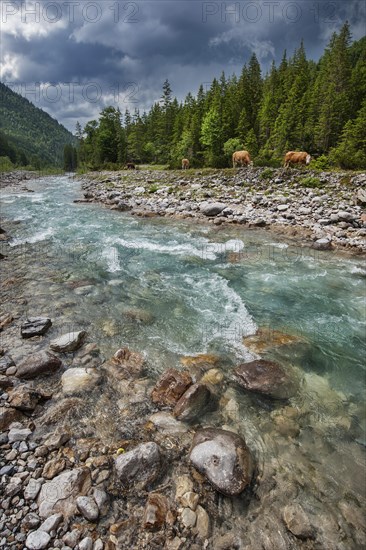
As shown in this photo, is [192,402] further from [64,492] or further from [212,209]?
[212,209]

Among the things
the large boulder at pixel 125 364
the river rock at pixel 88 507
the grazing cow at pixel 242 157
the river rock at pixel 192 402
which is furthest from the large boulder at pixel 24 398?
the grazing cow at pixel 242 157

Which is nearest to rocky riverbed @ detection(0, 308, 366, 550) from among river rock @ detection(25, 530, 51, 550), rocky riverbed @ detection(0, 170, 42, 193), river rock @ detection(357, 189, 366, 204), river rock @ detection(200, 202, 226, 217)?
river rock @ detection(25, 530, 51, 550)

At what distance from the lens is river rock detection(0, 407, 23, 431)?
4.00m

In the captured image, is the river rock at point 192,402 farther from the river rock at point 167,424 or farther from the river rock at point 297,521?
the river rock at point 297,521

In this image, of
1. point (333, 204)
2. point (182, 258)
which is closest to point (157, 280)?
point (182, 258)


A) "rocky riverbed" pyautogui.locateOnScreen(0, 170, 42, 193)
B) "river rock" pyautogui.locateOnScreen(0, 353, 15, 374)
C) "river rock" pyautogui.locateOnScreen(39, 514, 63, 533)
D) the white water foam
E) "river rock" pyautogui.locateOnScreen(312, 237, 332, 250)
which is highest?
"rocky riverbed" pyautogui.locateOnScreen(0, 170, 42, 193)

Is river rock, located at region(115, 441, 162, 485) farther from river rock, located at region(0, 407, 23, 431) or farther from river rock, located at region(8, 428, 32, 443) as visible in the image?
river rock, located at region(0, 407, 23, 431)

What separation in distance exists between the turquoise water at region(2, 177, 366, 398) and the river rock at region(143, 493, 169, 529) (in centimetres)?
228

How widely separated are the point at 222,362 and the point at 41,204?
2416 cm

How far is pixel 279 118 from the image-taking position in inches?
1592

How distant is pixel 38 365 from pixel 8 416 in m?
1.12

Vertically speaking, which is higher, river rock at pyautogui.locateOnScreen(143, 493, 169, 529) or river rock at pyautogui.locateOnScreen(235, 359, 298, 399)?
river rock at pyautogui.locateOnScreen(235, 359, 298, 399)

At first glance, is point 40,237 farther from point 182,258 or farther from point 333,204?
point 333,204

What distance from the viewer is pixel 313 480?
357 cm
